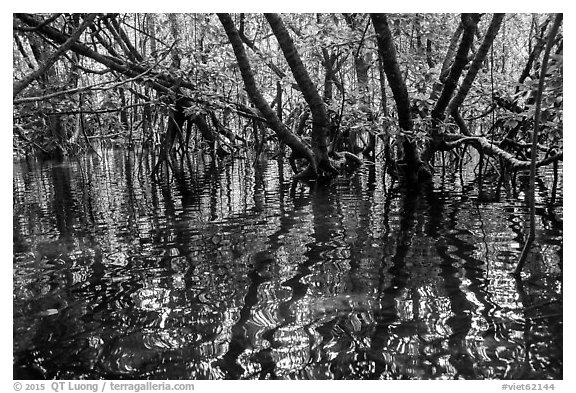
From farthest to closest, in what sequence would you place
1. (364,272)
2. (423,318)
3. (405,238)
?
(405,238) < (364,272) < (423,318)

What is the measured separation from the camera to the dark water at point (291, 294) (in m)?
2.25

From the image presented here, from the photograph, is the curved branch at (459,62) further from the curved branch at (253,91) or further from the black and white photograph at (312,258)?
the curved branch at (253,91)

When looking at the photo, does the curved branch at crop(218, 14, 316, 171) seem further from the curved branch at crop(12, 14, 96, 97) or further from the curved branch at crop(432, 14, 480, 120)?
the curved branch at crop(12, 14, 96, 97)

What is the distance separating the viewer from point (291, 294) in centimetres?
297

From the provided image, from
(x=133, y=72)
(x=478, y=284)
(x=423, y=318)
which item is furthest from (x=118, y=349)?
(x=133, y=72)

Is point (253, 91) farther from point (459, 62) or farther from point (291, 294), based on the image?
point (291, 294)

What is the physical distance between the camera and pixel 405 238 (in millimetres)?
4285

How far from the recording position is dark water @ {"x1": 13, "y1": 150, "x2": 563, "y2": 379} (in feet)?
7.39

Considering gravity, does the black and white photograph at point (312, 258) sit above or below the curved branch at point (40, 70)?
below

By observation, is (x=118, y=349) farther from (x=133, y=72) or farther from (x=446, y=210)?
(x=133, y=72)

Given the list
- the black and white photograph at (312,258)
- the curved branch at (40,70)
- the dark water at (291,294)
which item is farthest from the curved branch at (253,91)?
the curved branch at (40,70)

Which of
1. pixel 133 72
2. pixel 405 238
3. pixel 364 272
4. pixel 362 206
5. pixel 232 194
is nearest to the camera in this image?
pixel 364 272
